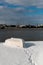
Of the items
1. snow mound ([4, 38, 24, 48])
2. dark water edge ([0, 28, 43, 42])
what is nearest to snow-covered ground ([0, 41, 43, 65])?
snow mound ([4, 38, 24, 48])

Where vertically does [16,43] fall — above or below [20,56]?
above

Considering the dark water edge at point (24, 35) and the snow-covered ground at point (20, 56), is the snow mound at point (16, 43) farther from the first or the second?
the dark water edge at point (24, 35)

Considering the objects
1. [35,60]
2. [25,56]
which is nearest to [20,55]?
[25,56]

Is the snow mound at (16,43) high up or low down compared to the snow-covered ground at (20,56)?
up

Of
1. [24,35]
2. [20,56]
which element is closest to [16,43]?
[20,56]

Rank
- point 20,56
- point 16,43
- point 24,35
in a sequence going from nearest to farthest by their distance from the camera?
point 20,56
point 16,43
point 24,35

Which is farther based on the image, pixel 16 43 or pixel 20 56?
pixel 16 43

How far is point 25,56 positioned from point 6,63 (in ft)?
1.82

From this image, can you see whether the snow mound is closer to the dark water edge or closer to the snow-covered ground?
the snow-covered ground

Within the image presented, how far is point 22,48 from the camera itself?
5.28 m

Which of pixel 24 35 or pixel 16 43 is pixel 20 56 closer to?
pixel 16 43

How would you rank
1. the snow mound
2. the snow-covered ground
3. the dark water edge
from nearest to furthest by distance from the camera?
the snow-covered ground → the snow mound → the dark water edge

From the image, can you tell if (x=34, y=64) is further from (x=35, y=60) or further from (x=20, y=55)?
(x=20, y=55)

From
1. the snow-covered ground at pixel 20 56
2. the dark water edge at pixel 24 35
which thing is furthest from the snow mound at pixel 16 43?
the dark water edge at pixel 24 35
